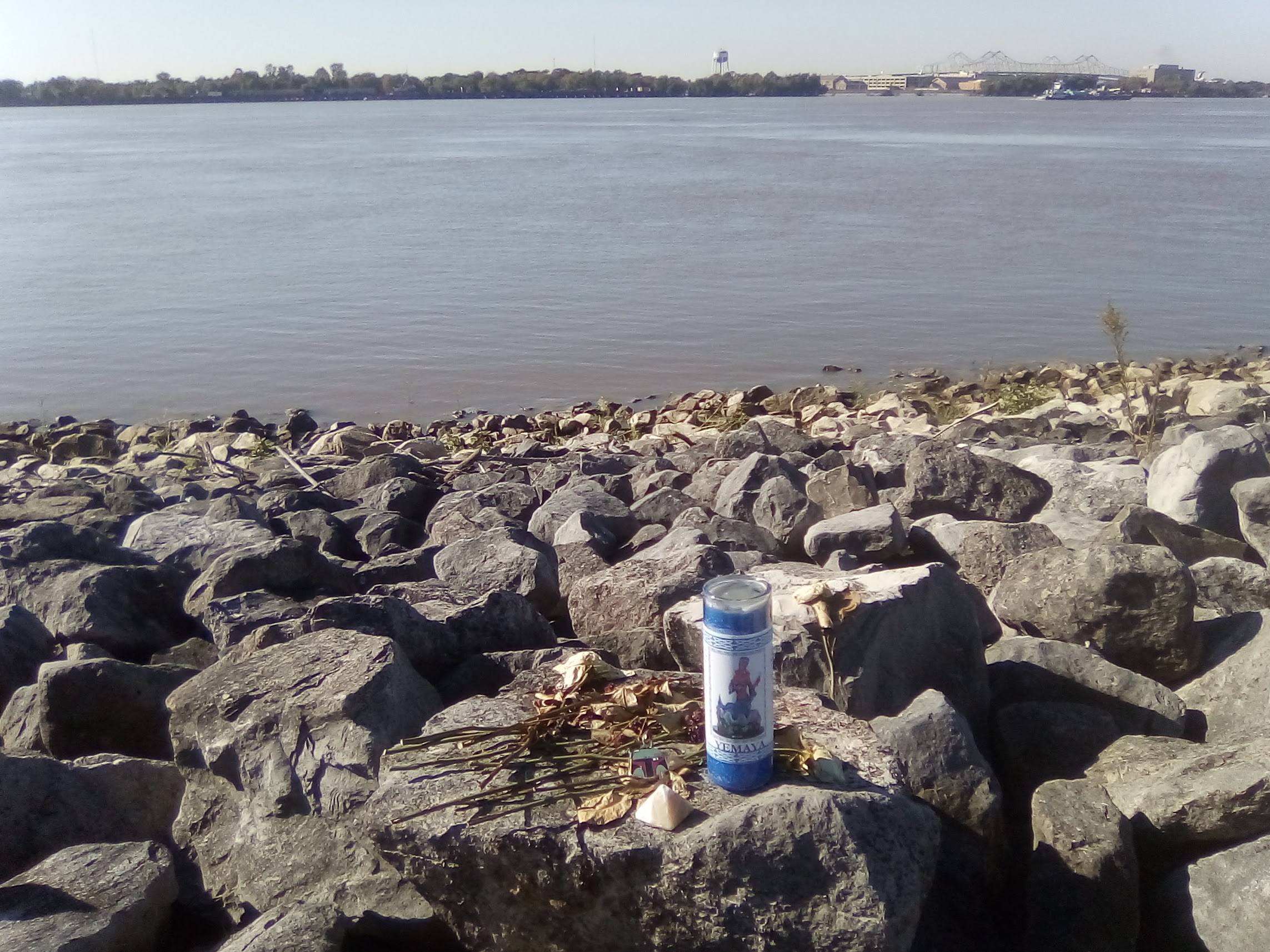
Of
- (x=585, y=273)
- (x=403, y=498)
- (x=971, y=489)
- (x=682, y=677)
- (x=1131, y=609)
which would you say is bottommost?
(x=585, y=273)

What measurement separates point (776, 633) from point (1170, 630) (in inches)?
62.0

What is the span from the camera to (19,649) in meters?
4.66

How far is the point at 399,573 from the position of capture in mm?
5684

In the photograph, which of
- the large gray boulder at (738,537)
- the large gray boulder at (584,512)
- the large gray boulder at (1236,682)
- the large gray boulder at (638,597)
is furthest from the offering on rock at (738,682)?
the large gray boulder at (584,512)

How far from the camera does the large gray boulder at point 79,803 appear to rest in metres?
3.49

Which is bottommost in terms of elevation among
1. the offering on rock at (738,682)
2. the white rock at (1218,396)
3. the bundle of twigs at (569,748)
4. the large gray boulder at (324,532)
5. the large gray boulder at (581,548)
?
the white rock at (1218,396)

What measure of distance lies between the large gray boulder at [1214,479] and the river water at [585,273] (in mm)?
10114

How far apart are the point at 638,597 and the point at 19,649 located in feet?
8.55

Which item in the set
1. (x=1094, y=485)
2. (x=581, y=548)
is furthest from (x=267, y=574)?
(x=1094, y=485)

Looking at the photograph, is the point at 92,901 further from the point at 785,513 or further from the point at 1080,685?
the point at 785,513

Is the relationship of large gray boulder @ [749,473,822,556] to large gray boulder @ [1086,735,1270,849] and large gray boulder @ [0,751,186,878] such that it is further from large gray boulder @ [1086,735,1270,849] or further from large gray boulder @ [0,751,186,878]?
large gray boulder @ [0,751,186,878]

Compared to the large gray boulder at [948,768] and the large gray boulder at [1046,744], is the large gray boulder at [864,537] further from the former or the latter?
the large gray boulder at [948,768]

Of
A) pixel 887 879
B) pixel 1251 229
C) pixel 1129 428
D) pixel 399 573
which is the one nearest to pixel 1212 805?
pixel 887 879

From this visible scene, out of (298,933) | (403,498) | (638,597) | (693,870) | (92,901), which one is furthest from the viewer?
(403,498)
